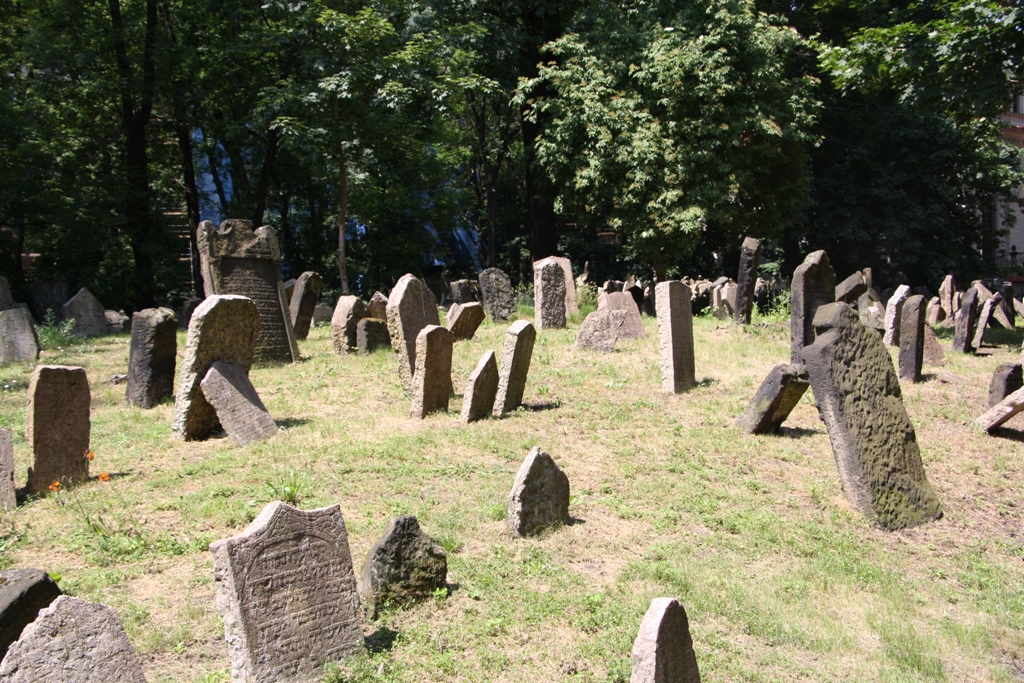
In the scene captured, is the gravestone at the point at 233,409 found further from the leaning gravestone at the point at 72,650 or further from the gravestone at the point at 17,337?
the gravestone at the point at 17,337

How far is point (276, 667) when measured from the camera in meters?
4.25

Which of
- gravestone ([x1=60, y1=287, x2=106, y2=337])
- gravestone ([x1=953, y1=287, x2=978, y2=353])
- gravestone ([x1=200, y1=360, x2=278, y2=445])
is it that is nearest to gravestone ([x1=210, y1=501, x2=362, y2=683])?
gravestone ([x1=200, y1=360, x2=278, y2=445])

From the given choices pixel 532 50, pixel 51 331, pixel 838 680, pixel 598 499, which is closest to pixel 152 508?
pixel 598 499

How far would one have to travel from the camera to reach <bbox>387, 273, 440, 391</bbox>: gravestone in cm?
1076

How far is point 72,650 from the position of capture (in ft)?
12.3

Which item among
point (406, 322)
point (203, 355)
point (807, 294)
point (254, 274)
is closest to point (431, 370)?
point (406, 322)

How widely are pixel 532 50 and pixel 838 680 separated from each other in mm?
23233

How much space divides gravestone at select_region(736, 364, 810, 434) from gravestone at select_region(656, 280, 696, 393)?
1607 millimetres

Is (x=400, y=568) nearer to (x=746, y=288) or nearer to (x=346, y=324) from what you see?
(x=346, y=324)

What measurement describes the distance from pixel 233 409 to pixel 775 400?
542 centimetres

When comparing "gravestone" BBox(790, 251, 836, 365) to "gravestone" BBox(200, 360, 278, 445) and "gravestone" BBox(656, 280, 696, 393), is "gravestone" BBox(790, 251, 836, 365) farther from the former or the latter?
"gravestone" BBox(200, 360, 278, 445)

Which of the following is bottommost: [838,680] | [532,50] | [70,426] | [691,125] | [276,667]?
[838,680]

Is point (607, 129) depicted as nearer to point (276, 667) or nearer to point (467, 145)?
point (467, 145)

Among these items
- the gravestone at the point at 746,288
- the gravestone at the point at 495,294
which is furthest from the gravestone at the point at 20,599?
the gravestone at the point at 746,288
